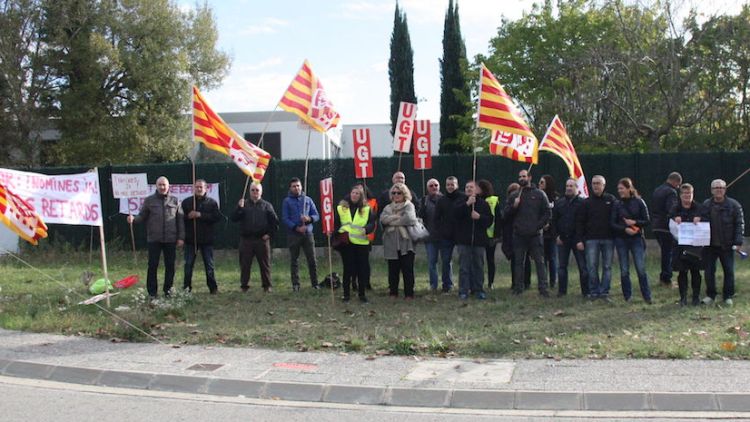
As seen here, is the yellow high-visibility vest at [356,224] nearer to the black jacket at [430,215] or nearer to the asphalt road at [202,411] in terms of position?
the black jacket at [430,215]

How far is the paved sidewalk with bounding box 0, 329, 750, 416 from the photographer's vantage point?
22.0 ft

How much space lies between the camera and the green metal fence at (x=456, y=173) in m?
17.2

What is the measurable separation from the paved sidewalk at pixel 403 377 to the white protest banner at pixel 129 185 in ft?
26.2

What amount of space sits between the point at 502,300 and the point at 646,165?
7.52 metres

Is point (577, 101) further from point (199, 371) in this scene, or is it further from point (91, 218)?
point (199, 371)

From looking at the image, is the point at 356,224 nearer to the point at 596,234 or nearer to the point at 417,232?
the point at 417,232

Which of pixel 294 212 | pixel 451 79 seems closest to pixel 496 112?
pixel 294 212

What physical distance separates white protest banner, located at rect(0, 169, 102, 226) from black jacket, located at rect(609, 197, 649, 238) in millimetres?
7624

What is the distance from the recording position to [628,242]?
37.2ft

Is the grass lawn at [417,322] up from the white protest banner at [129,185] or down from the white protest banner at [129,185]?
down

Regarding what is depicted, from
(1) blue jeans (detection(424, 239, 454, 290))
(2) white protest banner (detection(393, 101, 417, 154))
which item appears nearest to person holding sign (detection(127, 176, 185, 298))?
(1) blue jeans (detection(424, 239, 454, 290))

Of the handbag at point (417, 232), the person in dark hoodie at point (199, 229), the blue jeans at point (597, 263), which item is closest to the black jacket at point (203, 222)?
the person in dark hoodie at point (199, 229)

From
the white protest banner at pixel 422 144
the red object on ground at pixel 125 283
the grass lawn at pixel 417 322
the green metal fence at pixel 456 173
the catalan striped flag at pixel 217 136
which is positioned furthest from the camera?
the green metal fence at pixel 456 173

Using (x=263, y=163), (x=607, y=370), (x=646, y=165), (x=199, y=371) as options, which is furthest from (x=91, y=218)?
(x=646, y=165)
